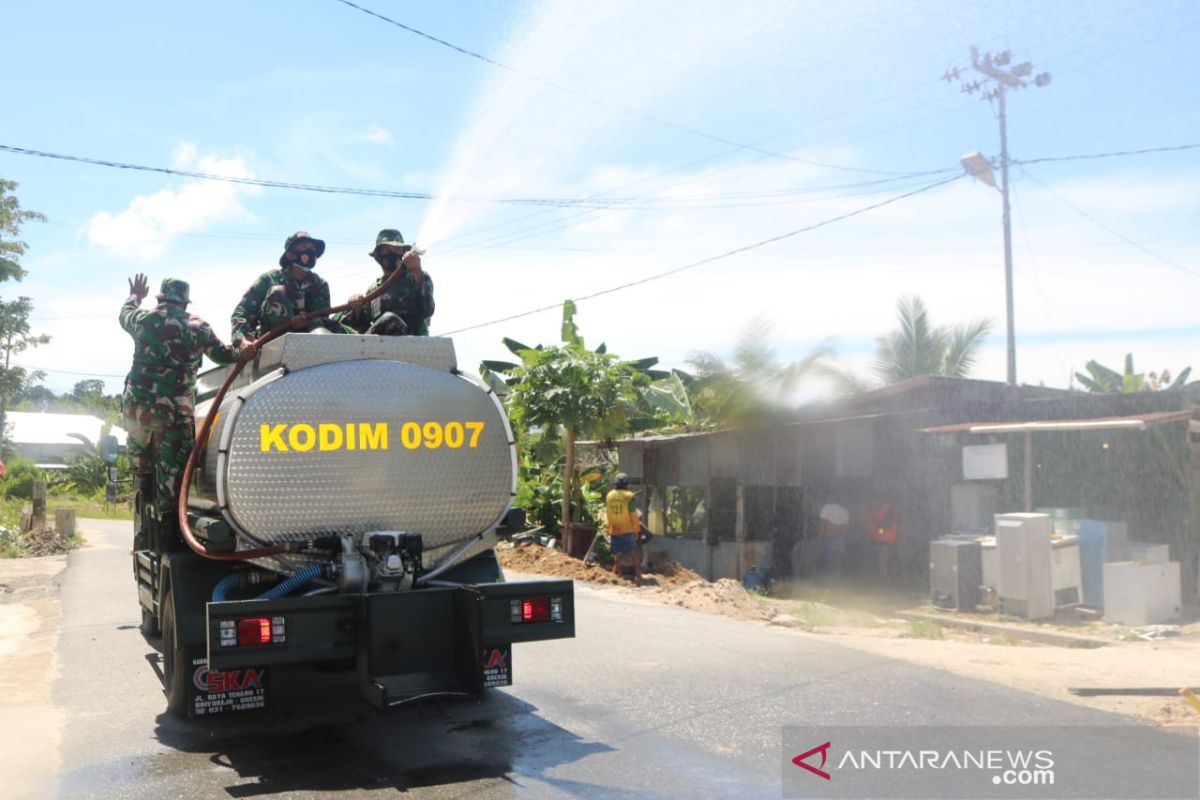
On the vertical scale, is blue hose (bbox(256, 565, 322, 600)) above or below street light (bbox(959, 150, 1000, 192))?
below

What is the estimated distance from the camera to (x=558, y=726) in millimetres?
6059

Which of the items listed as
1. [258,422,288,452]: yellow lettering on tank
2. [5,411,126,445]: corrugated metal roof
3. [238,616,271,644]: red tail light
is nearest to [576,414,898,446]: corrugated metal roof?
[258,422,288,452]: yellow lettering on tank

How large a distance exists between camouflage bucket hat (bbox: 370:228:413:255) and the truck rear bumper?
2718mm

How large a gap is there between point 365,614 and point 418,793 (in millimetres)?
955

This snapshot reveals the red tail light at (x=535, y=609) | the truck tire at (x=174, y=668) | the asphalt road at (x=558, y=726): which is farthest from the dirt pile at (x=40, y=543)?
the red tail light at (x=535, y=609)

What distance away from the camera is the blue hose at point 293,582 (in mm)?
5547

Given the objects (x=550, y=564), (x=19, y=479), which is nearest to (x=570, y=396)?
(x=550, y=564)

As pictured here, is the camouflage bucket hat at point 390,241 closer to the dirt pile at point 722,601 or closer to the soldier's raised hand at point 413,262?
the soldier's raised hand at point 413,262

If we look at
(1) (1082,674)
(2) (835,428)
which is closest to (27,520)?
(2) (835,428)

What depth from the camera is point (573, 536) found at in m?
17.3

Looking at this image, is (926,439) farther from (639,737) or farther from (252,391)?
(252,391)

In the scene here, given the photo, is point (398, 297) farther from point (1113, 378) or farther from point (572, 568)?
point (1113, 378)

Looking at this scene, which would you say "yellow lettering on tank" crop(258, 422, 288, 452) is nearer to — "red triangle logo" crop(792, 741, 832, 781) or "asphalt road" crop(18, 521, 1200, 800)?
"asphalt road" crop(18, 521, 1200, 800)

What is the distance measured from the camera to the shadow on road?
5094 mm
